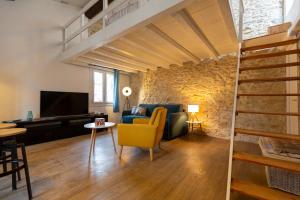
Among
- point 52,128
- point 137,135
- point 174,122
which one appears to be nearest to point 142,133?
point 137,135

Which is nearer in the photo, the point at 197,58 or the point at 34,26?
the point at 34,26

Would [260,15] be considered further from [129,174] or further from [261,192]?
[129,174]

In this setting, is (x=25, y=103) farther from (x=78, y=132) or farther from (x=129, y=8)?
(x=129, y=8)

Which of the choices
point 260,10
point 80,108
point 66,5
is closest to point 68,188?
point 80,108

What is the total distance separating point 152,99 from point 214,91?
2287mm

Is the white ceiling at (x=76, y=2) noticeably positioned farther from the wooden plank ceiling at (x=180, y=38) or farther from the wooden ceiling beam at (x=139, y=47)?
the wooden ceiling beam at (x=139, y=47)

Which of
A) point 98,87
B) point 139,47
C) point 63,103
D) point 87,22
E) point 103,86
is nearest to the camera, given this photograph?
point 139,47

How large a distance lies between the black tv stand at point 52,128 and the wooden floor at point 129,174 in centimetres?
39

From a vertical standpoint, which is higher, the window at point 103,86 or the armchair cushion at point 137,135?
the window at point 103,86

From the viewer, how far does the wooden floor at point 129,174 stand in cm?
175

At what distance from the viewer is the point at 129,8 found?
13.8ft

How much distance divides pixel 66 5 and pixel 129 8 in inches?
84.9

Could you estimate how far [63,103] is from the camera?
14.8 ft

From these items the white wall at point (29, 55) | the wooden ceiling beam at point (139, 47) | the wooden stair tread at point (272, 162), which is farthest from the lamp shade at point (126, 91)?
the wooden stair tread at point (272, 162)
